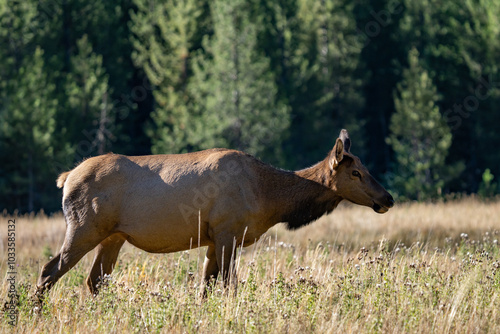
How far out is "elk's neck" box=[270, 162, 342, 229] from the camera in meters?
8.21

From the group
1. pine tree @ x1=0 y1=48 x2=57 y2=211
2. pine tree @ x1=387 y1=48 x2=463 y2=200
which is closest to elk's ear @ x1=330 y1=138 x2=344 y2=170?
pine tree @ x1=0 y1=48 x2=57 y2=211

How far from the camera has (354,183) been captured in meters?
8.16

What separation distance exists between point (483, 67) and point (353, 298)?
31117mm

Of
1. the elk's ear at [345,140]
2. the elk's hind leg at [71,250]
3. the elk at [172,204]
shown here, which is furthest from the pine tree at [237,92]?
the elk's hind leg at [71,250]

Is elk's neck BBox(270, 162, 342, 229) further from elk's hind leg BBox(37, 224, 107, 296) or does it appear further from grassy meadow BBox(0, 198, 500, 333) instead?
elk's hind leg BBox(37, 224, 107, 296)

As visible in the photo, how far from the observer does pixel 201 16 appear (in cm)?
3228

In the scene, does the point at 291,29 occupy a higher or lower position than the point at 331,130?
higher

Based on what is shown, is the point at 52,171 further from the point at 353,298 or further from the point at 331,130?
the point at 353,298

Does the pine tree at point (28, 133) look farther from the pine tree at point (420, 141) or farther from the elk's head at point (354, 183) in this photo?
the elk's head at point (354, 183)

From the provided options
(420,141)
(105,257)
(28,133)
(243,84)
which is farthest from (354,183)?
(420,141)

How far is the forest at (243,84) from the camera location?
2831 cm

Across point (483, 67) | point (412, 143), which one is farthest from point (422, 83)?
point (483, 67)

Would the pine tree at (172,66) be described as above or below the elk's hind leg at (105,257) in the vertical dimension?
above

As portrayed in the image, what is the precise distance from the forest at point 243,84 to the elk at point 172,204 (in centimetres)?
1763
